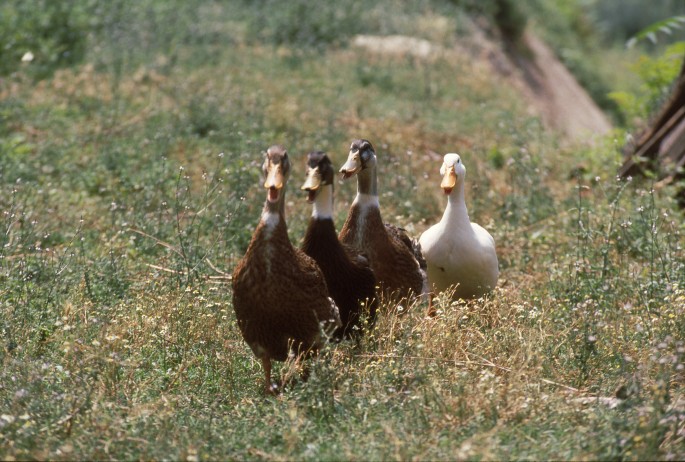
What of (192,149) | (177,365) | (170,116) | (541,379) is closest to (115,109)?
(170,116)

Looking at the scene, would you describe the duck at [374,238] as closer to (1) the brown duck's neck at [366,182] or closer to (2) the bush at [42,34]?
(1) the brown duck's neck at [366,182]

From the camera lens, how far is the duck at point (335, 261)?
538 cm

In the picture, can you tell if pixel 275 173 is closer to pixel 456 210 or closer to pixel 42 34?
pixel 456 210

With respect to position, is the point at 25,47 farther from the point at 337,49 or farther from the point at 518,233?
the point at 518,233

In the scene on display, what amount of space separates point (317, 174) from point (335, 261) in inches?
20.3

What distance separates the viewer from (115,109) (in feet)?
32.8

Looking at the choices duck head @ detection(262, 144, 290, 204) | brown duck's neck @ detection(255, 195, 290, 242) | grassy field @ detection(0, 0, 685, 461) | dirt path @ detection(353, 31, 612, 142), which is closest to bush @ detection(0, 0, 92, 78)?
grassy field @ detection(0, 0, 685, 461)

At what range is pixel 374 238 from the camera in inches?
234

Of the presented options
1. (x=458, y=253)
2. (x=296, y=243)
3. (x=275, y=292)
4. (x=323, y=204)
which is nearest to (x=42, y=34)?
(x=296, y=243)

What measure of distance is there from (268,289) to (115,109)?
563cm

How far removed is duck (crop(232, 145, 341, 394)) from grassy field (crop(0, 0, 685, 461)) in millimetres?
220

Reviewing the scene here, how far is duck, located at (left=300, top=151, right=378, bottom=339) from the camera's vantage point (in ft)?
17.7

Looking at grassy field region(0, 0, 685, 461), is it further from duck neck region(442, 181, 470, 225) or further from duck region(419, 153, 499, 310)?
duck neck region(442, 181, 470, 225)

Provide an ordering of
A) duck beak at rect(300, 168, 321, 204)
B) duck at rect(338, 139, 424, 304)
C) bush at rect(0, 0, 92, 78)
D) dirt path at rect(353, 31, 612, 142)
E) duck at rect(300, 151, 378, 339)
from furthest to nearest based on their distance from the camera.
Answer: dirt path at rect(353, 31, 612, 142)
bush at rect(0, 0, 92, 78)
duck at rect(338, 139, 424, 304)
duck at rect(300, 151, 378, 339)
duck beak at rect(300, 168, 321, 204)
